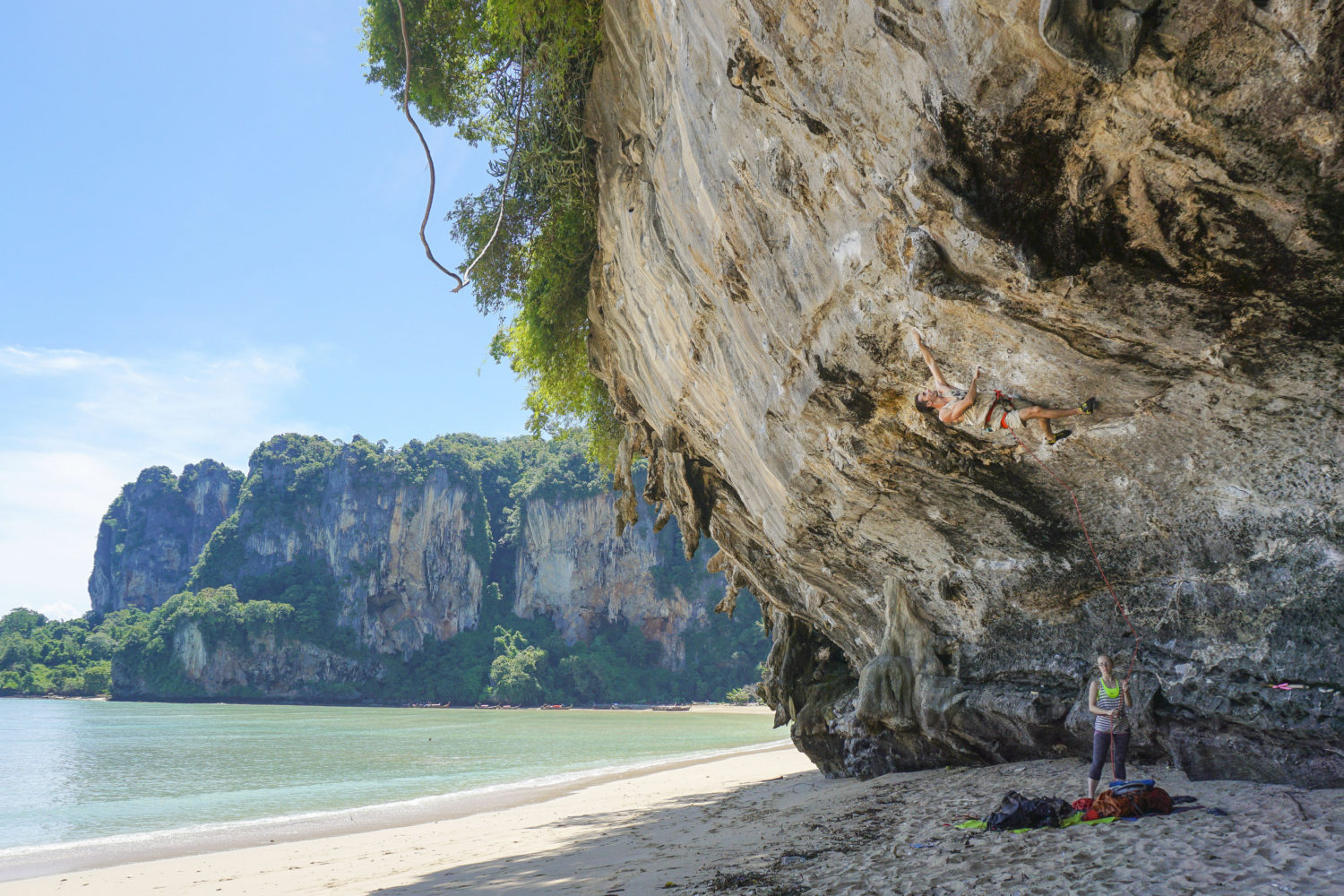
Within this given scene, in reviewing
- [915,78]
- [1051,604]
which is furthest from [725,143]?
[1051,604]

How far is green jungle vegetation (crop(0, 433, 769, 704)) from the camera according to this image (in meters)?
64.9

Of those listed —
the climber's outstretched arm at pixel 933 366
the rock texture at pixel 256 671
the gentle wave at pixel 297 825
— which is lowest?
the rock texture at pixel 256 671

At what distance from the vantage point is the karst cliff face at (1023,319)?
3.11 meters

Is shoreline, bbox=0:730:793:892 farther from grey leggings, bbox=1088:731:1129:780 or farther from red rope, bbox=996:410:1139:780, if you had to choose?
red rope, bbox=996:410:1139:780

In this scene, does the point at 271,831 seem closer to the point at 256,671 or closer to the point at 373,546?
the point at 373,546

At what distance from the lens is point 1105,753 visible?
16.3 ft

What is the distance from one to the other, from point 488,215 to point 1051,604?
7971 millimetres

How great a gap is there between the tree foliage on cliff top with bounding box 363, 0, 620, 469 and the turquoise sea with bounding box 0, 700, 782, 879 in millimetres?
7833

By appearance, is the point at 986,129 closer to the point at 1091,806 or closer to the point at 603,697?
the point at 1091,806

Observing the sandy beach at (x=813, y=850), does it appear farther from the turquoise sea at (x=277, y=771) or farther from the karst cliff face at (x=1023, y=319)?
the turquoise sea at (x=277, y=771)

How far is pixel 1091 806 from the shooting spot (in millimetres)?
4531

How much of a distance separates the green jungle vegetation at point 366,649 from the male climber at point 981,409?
190 ft

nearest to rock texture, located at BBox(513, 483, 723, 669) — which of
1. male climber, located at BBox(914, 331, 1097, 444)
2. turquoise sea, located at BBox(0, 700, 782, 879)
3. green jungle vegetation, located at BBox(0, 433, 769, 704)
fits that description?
green jungle vegetation, located at BBox(0, 433, 769, 704)

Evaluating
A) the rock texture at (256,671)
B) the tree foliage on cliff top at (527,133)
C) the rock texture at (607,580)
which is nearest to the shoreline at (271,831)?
the tree foliage on cliff top at (527,133)
